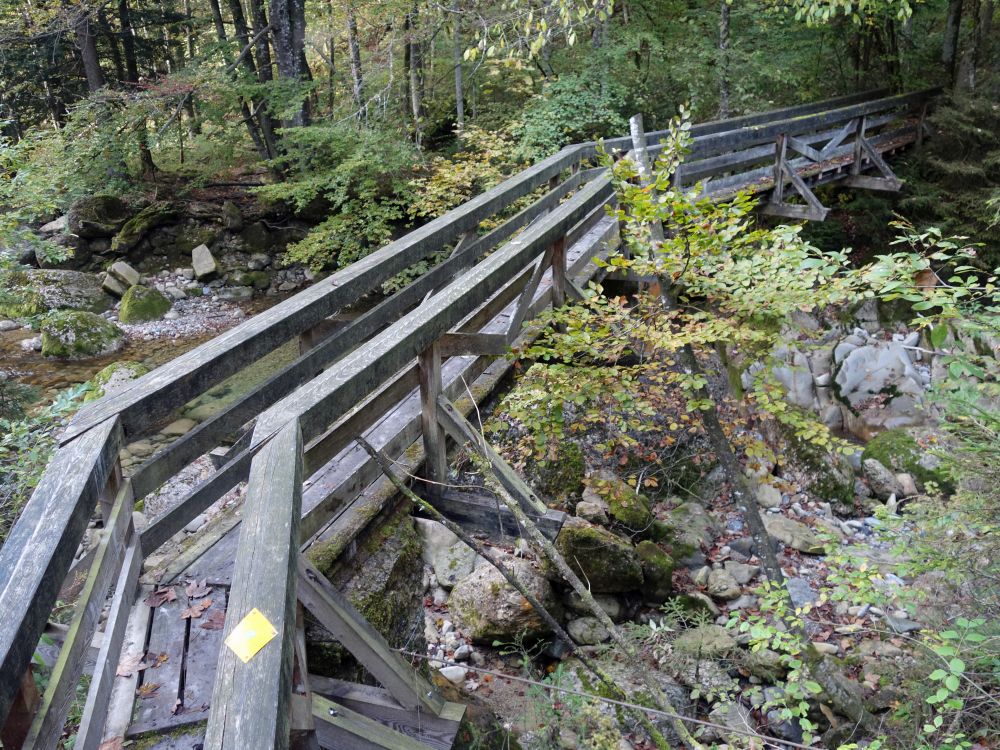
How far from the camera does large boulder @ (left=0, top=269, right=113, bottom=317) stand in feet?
40.0

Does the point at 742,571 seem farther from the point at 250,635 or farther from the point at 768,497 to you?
the point at 250,635

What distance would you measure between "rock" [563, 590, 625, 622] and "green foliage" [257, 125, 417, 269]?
7.14 metres

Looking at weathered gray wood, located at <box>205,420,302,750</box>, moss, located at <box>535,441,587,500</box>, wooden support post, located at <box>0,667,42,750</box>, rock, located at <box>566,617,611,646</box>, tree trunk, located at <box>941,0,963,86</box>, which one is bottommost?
rock, located at <box>566,617,611,646</box>

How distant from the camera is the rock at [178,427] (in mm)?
9102

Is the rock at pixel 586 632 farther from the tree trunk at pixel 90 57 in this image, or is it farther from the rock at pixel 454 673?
the tree trunk at pixel 90 57

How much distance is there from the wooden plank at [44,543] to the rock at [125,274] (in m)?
13.9

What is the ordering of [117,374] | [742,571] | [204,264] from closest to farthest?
[742,571] → [117,374] → [204,264]

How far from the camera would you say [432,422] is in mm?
3279

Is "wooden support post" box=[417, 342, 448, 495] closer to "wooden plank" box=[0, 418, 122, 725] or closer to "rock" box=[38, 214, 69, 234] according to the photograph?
"wooden plank" box=[0, 418, 122, 725]

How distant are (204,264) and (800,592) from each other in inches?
507

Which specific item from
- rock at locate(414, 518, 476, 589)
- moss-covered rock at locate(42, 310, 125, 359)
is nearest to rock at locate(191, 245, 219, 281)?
moss-covered rock at locate(42, 310, 125, 359)

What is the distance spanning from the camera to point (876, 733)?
4789 millimetres

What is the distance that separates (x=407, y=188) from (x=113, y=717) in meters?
10.3

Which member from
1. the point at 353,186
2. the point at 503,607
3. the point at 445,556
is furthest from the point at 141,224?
the point at 503,607
